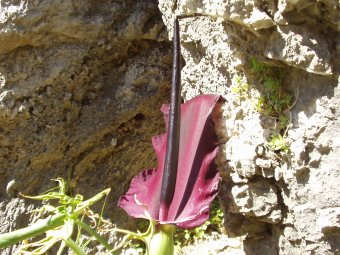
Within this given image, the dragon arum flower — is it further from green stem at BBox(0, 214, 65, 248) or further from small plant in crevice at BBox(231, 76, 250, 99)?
green stem at BBox(0, 214, 65, 248)

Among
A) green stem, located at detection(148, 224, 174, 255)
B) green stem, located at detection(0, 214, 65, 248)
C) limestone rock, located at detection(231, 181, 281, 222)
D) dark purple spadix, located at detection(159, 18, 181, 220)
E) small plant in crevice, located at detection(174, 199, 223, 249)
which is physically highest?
dark purple spadix, located at detection(159, 18, 181, 220)

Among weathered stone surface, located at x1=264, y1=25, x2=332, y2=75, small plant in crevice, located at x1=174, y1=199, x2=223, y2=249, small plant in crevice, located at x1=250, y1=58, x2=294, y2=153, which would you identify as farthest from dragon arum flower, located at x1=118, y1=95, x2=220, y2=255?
small plant in crevice, located at x1=174, y1=199, x2=223, y2=249

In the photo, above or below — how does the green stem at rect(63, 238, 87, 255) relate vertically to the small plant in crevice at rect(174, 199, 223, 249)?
above

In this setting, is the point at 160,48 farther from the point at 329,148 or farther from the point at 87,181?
the point at 329,148

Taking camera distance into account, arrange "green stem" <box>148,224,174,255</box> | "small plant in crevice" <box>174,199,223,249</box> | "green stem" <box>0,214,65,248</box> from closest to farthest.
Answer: "green stem" <box>0,214,65,248</box> < "green stem" <box>148,224,174,255</box> < "small plant in crevice" <box>174,199,223,249</box>

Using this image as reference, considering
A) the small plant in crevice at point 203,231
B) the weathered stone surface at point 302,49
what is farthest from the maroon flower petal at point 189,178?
the small plant in crevice at point 203,231

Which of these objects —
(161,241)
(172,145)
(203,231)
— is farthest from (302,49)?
(203,231)

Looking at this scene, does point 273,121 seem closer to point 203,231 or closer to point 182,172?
point 182,172

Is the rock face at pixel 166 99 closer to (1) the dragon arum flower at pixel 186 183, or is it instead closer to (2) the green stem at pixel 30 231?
(1) the dragon arum flower at pixel 186 183
